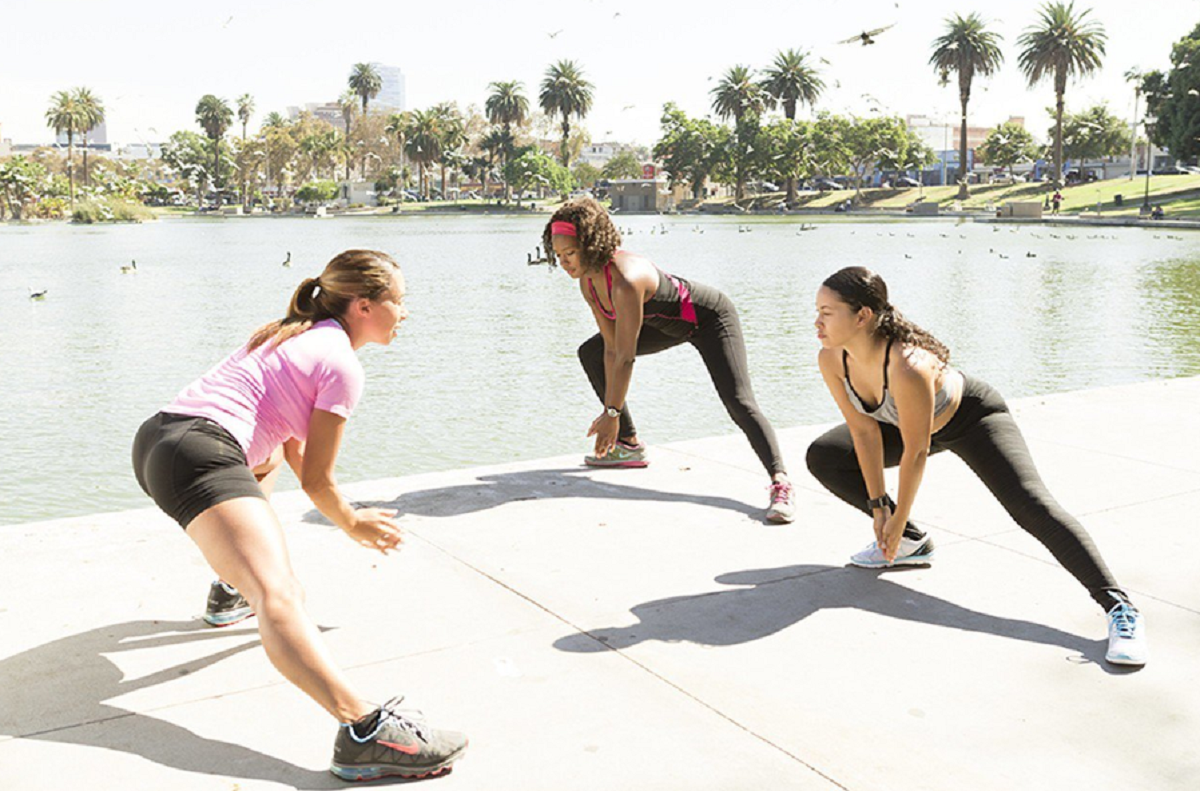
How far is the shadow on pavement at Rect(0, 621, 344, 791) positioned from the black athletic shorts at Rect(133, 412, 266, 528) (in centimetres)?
65

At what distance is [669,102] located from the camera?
411ft

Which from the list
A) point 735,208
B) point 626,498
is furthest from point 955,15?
point 626,498

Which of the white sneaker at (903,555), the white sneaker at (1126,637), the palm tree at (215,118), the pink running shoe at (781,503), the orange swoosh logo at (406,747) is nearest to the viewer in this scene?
the orange swoosh logo at (406,747)

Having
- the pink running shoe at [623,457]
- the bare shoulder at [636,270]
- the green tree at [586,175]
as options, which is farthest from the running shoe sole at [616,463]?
the green tree at [586,175]

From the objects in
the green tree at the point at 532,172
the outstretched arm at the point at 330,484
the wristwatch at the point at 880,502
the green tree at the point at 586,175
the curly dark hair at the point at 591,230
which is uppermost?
the green tree at the point at 586,175

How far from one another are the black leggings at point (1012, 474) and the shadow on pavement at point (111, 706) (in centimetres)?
261

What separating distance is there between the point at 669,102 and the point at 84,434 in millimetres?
118925

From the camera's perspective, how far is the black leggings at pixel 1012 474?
4.11 m

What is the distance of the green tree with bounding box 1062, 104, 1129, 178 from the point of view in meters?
111

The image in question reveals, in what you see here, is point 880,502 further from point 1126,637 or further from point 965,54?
point 965,54

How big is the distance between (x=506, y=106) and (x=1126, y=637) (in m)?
151

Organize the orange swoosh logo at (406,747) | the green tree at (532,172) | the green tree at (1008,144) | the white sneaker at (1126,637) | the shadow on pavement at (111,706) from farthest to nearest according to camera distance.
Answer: the green tree at (532,172) → the green tree at (1008,144) → the white sneaker at (1126,637) → the shadow on pavement at (111,706) → the orange swoosh logo at (406,747)

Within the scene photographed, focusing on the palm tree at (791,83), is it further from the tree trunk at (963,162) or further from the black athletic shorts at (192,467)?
the black athletic shorts at (192,467)

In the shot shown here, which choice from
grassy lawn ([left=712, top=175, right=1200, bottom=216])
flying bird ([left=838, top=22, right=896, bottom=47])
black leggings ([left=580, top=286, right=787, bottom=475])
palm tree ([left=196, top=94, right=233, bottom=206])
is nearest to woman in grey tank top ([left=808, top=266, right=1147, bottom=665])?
black leggings ([left=580, top=286, right=787, bottom=475])
